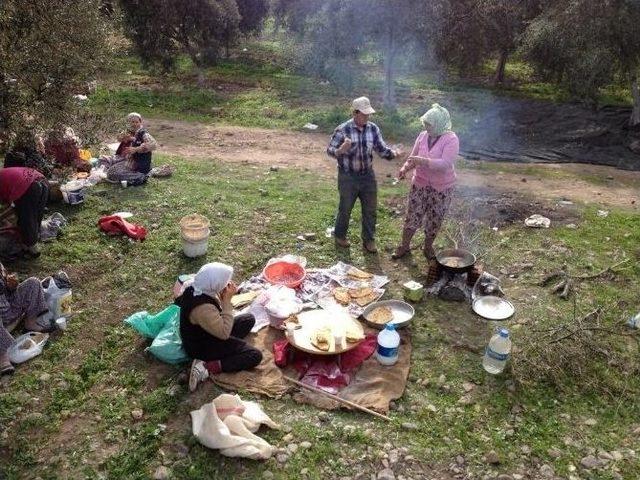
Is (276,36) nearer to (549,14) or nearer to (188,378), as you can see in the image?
(549,14)

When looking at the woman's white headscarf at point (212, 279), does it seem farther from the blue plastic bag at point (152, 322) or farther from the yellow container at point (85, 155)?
the yellow container at point (85, 155)

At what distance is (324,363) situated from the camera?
197 inches

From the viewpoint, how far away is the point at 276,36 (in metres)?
26.9

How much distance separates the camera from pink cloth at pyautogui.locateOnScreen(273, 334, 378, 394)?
484 cm

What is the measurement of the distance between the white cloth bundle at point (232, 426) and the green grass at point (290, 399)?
0.10 metres

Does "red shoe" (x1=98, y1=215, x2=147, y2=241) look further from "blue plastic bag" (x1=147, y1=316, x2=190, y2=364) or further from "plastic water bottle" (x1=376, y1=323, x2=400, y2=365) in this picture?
"plastic water bottle" (x1=376, y1=323, x2=400, y2=365)

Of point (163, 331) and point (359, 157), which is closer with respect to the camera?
point (163, 331)

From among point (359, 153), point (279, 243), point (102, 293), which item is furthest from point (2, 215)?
point (359, 153)

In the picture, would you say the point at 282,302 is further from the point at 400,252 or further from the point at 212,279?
the point at 400,252

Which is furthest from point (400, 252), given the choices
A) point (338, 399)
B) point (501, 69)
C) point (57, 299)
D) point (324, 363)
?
point (501, 69)

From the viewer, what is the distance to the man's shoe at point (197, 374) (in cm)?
469

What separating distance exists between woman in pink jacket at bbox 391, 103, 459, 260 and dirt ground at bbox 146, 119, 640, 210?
3389 millimetres

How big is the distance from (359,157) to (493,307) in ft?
7.94

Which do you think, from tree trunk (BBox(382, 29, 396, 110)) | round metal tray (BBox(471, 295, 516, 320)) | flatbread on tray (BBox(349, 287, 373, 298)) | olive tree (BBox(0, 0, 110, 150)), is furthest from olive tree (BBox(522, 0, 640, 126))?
olive tree (BBox(0, 0, 110, 150))
